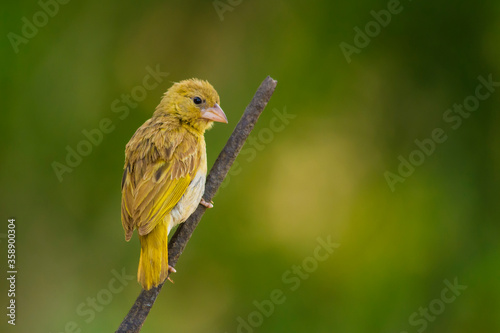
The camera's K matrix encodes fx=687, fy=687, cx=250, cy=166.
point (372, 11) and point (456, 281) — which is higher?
point (372, 11)

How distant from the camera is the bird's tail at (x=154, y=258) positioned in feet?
9.14

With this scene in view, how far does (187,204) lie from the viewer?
3158mm

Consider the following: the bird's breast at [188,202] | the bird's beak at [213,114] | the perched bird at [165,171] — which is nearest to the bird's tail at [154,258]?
the perched bird at [165,171]

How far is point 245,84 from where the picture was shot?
5008 mm

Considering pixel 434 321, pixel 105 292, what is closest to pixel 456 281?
pixel 434 321

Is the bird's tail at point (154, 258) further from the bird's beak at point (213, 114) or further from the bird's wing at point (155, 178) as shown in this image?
the bird's beak at point (213, 114)

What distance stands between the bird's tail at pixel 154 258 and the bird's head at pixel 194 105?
2.18 feet

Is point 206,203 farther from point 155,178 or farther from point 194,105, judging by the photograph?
point 194,105

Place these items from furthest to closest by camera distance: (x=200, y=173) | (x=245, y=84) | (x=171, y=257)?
(x=245, y=84) → (x=200, y=173) → (x=171, y=257)

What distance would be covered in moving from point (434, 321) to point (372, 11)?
2.27 m

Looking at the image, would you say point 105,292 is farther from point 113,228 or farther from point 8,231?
point 8,231

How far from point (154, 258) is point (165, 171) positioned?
1.60 feet

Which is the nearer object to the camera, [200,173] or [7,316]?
[200,173]

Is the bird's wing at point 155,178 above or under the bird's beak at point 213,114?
under
